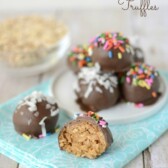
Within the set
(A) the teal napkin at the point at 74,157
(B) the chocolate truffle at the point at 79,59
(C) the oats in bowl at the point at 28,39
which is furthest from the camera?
(C) the oats in bowl at the point at 28,39

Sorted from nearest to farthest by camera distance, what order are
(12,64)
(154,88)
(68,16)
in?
(154,88) < (12,64) < (68,16)

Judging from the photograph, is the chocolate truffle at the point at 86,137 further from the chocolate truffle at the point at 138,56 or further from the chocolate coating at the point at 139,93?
the chocolate truffle at the point at 138,56

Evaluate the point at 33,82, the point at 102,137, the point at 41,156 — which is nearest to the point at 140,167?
the point at 102,137

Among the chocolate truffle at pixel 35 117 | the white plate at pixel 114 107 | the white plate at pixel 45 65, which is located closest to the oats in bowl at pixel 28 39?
the white plate at pixel 45 65

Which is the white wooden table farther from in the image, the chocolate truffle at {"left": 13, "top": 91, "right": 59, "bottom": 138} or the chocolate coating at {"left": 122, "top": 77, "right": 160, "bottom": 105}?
the chocolate truffle at {"left": 13, "top": 91, "right": 59, "bottom": 138}

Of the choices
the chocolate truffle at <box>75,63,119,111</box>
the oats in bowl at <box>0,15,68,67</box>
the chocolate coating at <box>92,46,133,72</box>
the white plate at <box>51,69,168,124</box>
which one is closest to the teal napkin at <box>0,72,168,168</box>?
the white plate at <box>51,69,168,124</box>

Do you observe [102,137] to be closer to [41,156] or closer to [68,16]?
[41,156]

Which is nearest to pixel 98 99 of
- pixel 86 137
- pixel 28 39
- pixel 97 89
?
pixel 97 89
